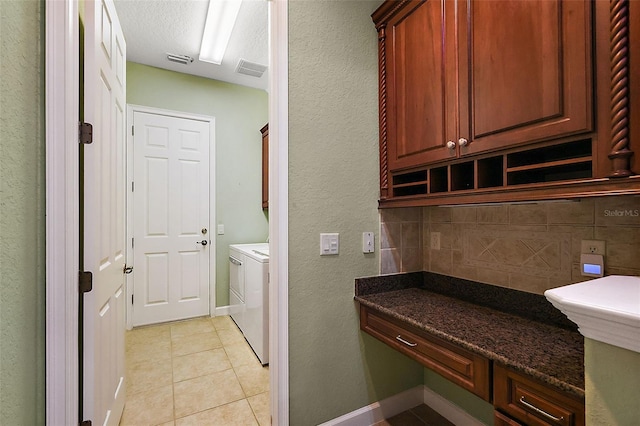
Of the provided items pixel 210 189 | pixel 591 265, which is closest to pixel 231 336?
pixel 210 189

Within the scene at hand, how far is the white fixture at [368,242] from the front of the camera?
5.57 feet

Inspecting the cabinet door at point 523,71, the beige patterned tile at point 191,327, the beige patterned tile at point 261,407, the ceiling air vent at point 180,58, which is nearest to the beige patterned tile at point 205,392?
the beige patterned tile at point 261,407

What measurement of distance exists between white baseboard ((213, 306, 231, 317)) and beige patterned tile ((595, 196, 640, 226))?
3.47m

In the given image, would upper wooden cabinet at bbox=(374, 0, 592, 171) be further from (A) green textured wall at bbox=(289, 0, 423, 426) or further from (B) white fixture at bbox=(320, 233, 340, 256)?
(B) white fixture at bbox=(320, 233, 340, 256)

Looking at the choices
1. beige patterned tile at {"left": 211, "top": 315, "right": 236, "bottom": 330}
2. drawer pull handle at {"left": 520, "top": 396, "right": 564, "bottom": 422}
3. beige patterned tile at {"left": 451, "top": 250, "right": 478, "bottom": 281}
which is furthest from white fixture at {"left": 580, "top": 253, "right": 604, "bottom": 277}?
beige patterned tile at {"left": 211, "top": 315, "right": 236, "bottom": 330}

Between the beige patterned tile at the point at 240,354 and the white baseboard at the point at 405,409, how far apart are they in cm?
108

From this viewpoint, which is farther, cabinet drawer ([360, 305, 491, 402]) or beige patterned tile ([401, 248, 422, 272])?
beige patterned tile ([401, 248, 422, 272])

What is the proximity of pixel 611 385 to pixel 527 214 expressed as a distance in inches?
37.5

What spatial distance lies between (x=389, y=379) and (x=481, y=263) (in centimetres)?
90

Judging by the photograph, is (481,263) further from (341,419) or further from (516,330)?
(341,419)

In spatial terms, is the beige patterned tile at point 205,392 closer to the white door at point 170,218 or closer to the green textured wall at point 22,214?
the green textured wall at point 22,214

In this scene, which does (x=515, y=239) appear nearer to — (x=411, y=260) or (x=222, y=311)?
(x=411, y=260)

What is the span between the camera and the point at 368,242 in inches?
67.1

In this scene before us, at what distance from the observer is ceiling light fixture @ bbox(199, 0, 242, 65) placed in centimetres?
233
